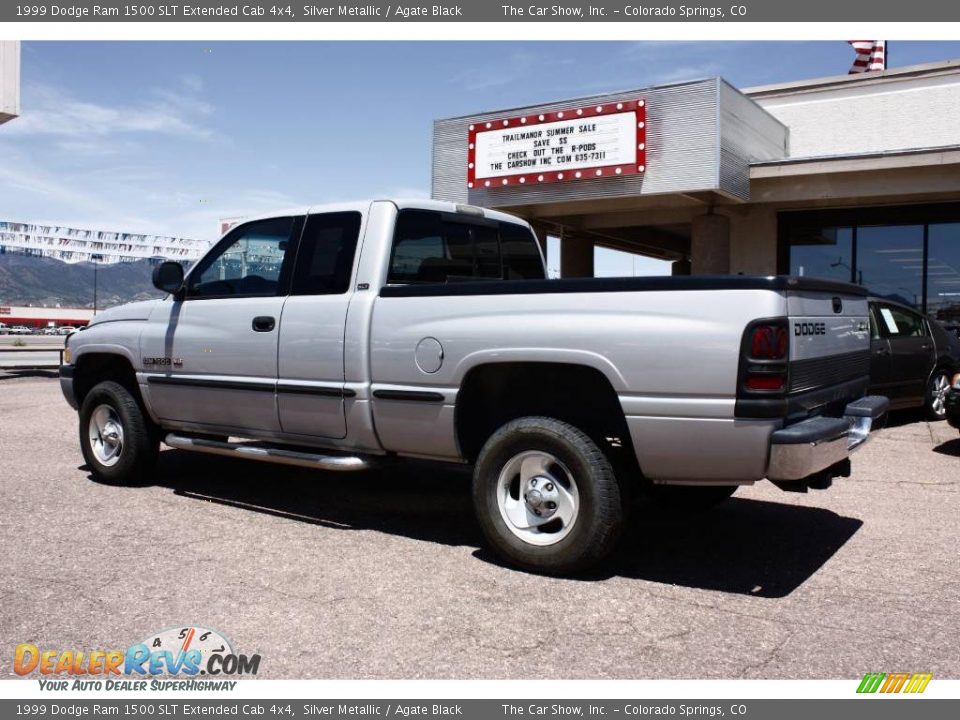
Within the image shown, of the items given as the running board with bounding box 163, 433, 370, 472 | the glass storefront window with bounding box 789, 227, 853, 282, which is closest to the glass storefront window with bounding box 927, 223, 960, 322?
the glass storefront window with bounding box 789, 227, 853, 282

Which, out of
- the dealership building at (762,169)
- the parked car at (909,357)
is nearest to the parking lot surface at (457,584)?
the parked car at (909,357)

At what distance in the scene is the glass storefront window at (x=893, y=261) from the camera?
15.7 metres

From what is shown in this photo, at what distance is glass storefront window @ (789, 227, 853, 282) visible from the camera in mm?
16266

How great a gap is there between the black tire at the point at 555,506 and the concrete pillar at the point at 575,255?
1579 cm

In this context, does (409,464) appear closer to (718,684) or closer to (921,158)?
(718,684)

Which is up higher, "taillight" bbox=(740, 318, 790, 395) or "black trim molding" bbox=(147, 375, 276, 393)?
"taillight" bbox=(740, 318, 790, 395)

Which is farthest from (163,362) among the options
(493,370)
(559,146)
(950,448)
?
(559,146)

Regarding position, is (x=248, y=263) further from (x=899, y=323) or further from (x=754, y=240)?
(x=754, y=240)

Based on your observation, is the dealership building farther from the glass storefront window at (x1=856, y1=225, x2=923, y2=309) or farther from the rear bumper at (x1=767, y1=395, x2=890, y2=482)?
the rear bumper at (x1=767, y1=395, x2=890, y2=482)

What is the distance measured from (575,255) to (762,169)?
6.11 m

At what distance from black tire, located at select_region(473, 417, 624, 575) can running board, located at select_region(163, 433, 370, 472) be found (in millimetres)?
935

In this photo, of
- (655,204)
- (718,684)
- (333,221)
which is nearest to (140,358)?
(333,221)

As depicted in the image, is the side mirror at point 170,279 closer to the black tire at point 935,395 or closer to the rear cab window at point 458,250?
the rear cab window at point 458,250

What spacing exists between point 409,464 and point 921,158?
983cm
